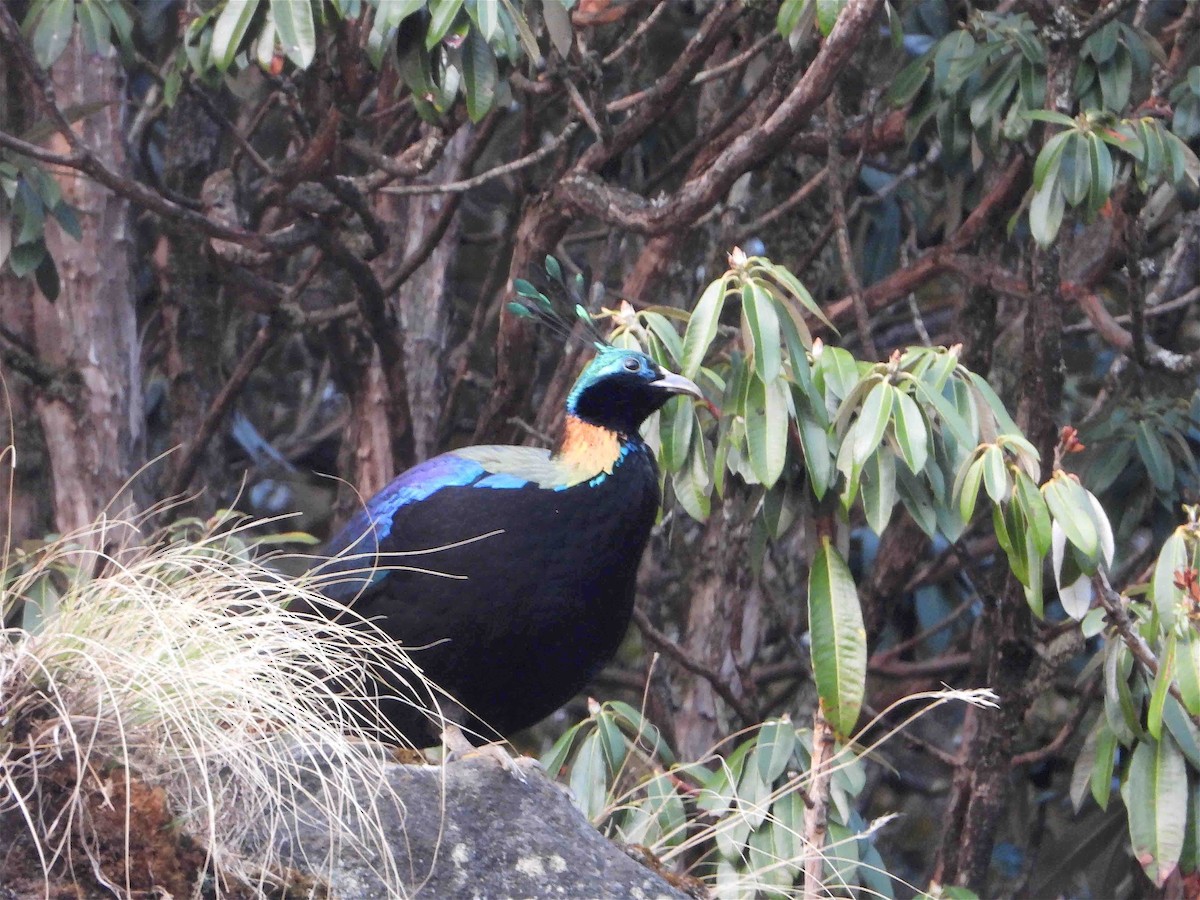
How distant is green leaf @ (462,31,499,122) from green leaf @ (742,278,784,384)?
0.94 metres

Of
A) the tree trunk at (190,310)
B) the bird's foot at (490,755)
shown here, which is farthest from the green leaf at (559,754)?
the tree trunk at (190,310)

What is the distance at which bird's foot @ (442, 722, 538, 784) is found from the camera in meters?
3.12

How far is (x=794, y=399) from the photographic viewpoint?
3.76m

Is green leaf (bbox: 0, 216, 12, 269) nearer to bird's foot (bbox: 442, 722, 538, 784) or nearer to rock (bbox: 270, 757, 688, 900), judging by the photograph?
bird's foot (bbox: 442, 722, 538, 784)

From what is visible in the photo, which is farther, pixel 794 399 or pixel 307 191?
pixel 307 191

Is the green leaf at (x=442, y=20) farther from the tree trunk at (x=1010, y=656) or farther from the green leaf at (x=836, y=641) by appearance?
the tree trunk at (x=1010, y=656)

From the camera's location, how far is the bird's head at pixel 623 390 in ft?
12.7

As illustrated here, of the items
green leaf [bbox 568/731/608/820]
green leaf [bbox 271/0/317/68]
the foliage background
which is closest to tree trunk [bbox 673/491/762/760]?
the foliage background

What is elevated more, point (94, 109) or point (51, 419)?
point (94, 109)

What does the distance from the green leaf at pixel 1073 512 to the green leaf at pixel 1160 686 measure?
0.87 ft

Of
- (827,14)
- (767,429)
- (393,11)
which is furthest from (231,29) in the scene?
(767,429)

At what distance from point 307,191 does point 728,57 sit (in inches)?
68.0

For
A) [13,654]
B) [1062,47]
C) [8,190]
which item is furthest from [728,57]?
[13,654]

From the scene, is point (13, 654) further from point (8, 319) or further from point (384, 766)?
point (8, 319)
